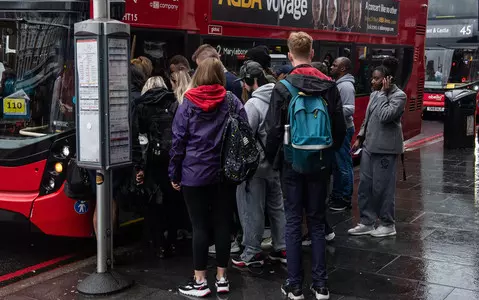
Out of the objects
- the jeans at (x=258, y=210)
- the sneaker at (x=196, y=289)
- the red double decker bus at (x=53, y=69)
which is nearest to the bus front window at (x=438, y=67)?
the red double decker bus at (x=53, y=69)

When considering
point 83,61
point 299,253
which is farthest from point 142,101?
point 299,253

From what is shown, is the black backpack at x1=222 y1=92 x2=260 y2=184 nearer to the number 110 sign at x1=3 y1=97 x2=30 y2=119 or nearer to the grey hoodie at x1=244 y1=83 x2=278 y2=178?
the grey hoodie at x1=244 y1=83 x2=278 y2=178

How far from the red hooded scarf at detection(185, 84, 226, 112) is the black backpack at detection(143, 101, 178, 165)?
76 centimetres

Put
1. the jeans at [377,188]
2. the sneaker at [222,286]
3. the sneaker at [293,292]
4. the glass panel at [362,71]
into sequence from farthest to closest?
the glass panel at [362,71] < the jeans at [377,188] < the sneaker at [222,286] < the sneaker at [293,292]

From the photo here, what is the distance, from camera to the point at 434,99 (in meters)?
21.1

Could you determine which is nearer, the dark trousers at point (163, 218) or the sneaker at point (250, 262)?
the sneaker at point (250, 262)

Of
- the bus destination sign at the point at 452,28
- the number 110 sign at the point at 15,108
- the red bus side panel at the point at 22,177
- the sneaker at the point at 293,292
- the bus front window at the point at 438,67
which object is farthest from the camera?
the bus front window at the point at 438,67

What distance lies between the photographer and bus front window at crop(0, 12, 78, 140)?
6.07 m

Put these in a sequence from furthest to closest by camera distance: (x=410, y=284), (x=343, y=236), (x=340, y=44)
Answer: (x=340, y=44), (x=343, y=236), (x=410, y=284)

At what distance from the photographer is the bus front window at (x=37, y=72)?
6066 mm

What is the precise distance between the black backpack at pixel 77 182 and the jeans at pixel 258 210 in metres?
1.29

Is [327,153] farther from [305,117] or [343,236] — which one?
[343,236]

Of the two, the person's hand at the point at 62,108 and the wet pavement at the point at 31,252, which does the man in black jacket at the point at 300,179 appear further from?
the wet pavement at the point at 31,252

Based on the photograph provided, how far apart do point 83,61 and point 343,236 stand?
3325 mm
